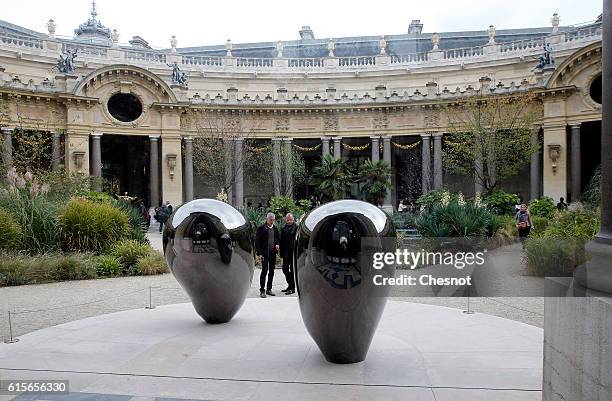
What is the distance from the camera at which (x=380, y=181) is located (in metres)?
27.1

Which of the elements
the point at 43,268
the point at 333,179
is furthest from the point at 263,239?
the point at 333,179

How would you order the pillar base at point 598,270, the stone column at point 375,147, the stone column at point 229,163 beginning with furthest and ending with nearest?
1. the stone column at point 375,147
2. the stone column at point 229,163
3. the pillar base at point 598,270

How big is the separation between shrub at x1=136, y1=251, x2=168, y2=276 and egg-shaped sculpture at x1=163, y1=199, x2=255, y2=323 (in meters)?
7.30

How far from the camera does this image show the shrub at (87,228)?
1569 cm

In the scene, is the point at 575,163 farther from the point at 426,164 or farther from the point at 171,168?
the point at 171,168

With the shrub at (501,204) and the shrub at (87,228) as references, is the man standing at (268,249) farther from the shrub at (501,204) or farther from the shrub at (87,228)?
the shrub at (501,204)

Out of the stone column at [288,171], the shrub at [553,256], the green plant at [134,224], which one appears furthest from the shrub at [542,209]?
the green plant at [134,224]

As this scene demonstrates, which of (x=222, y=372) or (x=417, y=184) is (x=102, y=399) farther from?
(x=417, y=184)

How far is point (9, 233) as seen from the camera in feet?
47.5

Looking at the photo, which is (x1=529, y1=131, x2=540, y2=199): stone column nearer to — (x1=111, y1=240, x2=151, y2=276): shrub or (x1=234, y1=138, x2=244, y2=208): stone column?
(x1=234, y1=138, x2=244, y2=208): stone column

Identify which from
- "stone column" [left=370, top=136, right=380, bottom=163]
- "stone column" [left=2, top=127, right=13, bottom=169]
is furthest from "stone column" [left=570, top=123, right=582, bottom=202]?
"stone column" [left=2, top=127, right=13, bottom=169]

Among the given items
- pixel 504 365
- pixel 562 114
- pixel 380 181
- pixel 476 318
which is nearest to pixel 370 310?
pixel 504 365

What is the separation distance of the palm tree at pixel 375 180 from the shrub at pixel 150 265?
1371 centimetres

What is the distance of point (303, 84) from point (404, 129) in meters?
9.17
